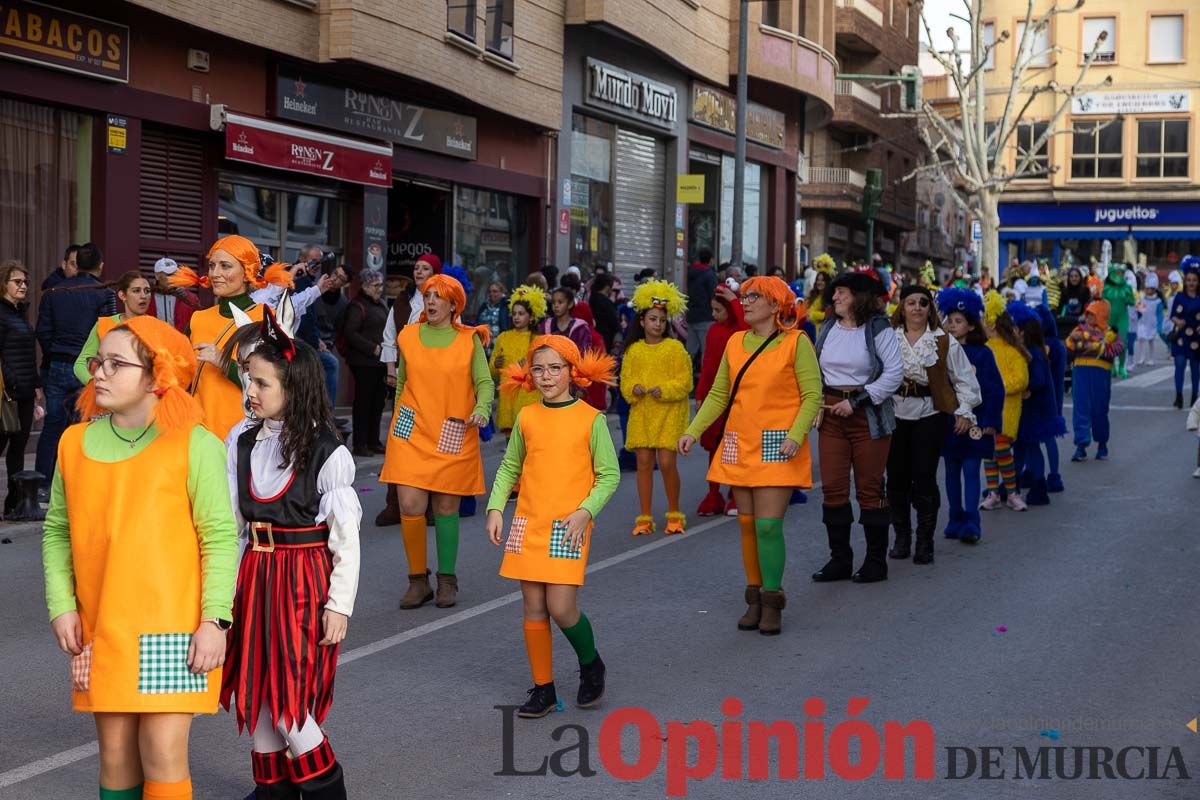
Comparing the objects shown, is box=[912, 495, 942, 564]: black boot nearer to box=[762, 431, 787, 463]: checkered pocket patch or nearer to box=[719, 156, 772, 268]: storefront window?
box=[762, 431, 787, 463]: checkered pocket patch

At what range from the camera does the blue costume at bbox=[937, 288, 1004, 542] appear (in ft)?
36.0

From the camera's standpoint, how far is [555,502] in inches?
251

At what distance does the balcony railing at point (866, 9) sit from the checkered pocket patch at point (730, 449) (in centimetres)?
4397

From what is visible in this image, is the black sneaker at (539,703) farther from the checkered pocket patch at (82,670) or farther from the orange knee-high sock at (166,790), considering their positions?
the checkered pocket patch at (82,670)

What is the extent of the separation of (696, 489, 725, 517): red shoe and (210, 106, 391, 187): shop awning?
7.77m

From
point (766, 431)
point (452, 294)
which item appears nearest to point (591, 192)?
point (452, 294)

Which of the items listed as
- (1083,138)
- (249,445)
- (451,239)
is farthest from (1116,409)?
(1083,138)

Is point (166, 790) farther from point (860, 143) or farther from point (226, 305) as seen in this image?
point (860, 143)

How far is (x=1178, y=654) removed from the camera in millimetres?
7699

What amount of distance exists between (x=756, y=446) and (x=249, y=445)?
12.5ft

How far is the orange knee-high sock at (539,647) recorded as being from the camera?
6.34 meters

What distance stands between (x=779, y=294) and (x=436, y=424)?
198cm

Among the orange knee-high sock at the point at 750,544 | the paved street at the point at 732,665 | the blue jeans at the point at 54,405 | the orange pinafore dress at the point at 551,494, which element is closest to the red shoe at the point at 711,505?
the paved street at the point at 732,665

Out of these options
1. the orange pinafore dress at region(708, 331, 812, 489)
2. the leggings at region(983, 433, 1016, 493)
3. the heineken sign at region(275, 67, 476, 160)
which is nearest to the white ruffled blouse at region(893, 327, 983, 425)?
the orange pinafore dress at region(708, 331, 812, 489)
